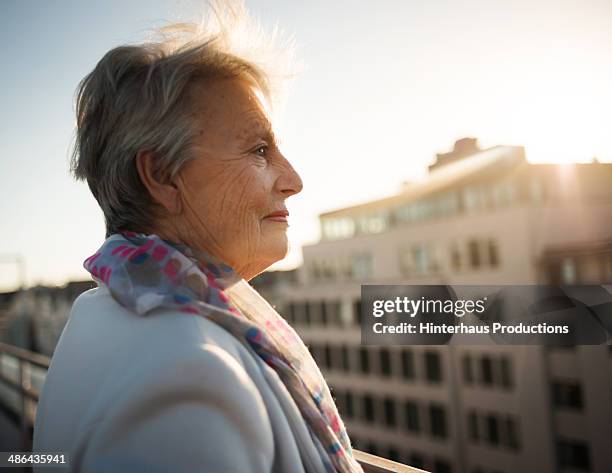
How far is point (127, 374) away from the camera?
2.21 feet

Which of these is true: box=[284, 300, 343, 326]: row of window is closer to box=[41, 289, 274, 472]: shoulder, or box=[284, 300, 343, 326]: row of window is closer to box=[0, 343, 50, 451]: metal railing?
box=[0, 343, 50, 451]: metal railing

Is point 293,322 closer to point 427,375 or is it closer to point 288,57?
point 427,375

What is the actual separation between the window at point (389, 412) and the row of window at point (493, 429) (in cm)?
502

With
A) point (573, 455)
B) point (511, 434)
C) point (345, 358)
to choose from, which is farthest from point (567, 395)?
point (345, 358)

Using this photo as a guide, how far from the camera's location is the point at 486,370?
29500mm

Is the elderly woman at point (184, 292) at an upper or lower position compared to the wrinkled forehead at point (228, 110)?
lower

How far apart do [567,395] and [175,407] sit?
91.5 feet

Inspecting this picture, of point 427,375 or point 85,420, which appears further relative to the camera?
point 427,375

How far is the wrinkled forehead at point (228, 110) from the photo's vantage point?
3.13 ft

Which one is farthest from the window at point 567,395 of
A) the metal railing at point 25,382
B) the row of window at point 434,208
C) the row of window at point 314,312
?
the metal railing at point 25,382

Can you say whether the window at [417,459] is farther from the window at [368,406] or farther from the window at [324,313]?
the window at [324,313]

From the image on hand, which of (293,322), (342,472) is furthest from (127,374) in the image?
(293,322)

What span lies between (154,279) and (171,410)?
0.22m

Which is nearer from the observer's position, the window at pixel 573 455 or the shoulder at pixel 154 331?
the shoulder at pixel 154 331
